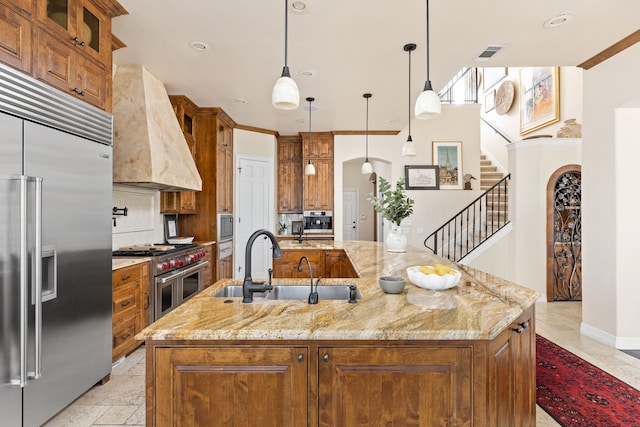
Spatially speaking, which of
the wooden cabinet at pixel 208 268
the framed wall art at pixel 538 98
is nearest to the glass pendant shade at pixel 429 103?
the wooden cabinet at pixel 208 268

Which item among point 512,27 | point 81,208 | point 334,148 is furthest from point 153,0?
point 334,148

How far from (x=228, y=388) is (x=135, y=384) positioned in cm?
188

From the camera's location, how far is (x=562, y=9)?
107 inches

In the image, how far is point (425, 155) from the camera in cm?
697

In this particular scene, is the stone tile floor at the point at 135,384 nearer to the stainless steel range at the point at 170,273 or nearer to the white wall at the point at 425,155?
the stainless steel range at the point at 170,273

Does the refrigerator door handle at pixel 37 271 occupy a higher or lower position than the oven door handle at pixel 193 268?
higher

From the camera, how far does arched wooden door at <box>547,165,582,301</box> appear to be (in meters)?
5.19

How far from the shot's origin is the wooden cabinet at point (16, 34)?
1833mm

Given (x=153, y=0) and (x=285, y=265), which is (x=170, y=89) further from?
(x=285, y=265)

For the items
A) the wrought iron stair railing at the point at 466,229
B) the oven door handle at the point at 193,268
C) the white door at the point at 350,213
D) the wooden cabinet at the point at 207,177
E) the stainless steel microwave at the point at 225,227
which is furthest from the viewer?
the white door at the point at 350,213

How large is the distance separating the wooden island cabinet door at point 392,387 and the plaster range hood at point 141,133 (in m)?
2.84

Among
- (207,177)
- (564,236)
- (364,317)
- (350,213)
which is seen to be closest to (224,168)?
(207,177)

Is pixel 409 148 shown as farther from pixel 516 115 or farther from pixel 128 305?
pixel 516 115

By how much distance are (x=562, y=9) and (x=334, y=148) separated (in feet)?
14.9
